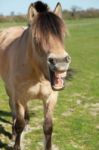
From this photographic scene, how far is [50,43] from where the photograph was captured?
3.89m

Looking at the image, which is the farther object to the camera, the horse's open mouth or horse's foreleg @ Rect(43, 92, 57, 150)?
horse's foreleg @ Rect(43, 92, 57, 150)

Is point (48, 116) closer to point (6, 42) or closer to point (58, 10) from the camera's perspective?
point (58, 10)

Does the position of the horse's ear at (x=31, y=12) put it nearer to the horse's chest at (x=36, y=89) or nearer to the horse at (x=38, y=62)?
the horse at (x=38, y=62)

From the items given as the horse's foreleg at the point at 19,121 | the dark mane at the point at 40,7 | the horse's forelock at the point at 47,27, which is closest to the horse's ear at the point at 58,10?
the dark mane at the point at 40,7

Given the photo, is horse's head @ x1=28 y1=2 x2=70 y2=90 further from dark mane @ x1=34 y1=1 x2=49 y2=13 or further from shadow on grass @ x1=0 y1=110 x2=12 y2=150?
shadow on grass @ x1=0 y1=110 x2=12 y2=150

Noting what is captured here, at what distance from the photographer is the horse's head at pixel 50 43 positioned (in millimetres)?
3785

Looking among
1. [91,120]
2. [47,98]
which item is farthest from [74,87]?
[47,98]

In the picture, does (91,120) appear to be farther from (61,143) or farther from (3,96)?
(3,96)

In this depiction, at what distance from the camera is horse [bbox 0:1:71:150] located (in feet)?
12.6

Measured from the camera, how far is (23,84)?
472 cm

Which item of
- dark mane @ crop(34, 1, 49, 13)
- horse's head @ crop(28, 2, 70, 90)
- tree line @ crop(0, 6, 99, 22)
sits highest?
dark mane @ crop(34, 1, 49, 13)

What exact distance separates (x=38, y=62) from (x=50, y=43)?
474mm

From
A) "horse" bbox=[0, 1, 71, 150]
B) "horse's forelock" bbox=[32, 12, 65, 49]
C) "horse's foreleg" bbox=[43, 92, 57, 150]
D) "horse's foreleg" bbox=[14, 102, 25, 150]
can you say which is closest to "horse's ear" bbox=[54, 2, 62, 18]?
"horse" bbox=[0, 1, 71, 150]

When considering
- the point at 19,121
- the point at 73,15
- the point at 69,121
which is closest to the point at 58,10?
the point at 19,121
